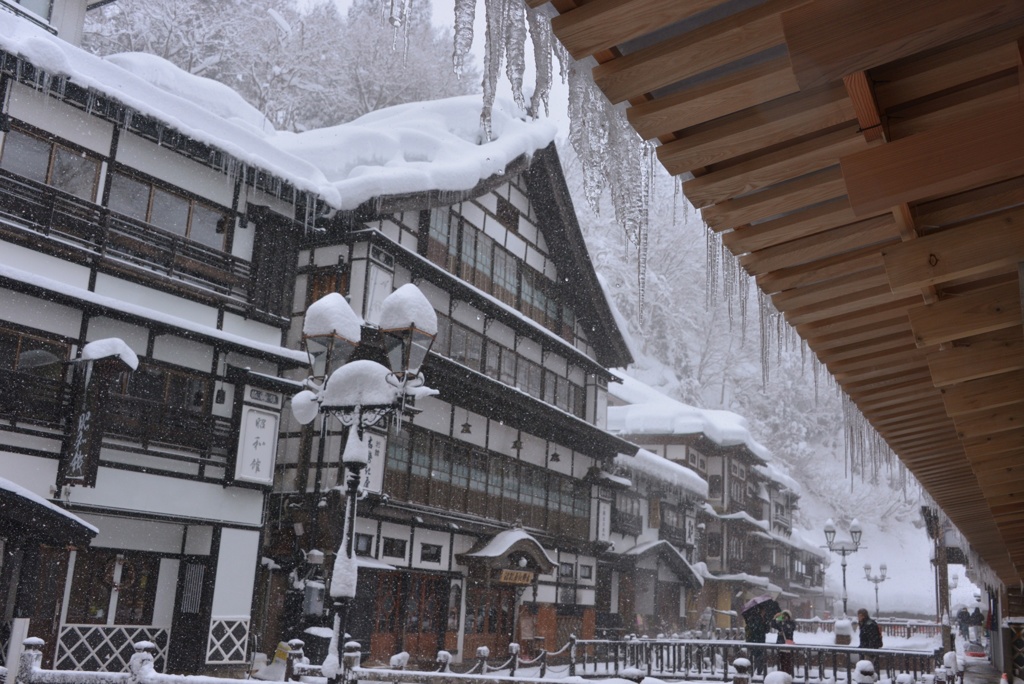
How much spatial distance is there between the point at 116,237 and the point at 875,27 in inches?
666

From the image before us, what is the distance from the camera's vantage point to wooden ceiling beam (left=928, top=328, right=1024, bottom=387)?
3646 mm

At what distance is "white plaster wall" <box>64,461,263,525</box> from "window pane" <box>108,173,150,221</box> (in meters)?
5.11

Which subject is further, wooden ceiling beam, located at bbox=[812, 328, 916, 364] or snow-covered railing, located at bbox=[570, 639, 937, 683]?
snow-covered railing, located at bbox=[570, 639, 937, 683]

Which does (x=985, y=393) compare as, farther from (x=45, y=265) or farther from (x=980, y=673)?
(x=980, y=673)

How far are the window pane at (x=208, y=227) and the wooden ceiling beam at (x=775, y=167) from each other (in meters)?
16.9

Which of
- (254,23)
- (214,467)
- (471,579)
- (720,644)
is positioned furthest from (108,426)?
(254,23)

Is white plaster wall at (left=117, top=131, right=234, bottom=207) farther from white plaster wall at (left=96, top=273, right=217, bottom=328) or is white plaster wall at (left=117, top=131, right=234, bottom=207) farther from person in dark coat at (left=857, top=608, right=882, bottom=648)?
person in dark coat at (left=857, top=608, right=882, bottom=648)

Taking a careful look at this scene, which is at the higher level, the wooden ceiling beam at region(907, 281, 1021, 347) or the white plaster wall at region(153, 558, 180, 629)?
the wooden ceiling beam at region(907, 281, 1021, 347)

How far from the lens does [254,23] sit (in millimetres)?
46875

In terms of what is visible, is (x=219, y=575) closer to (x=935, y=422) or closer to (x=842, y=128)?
(x=935, y=422)

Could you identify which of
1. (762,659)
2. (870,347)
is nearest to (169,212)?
(762,659)

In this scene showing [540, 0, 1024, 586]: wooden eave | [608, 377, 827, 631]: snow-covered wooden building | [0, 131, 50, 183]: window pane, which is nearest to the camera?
[540, 0, 1024, 586]: wooden eave

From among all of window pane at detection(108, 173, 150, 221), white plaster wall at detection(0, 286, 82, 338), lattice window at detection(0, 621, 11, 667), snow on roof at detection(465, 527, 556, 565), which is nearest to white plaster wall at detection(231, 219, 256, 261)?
window pane at detection(108, 173, 150, 221)

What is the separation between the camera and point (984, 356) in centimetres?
367
